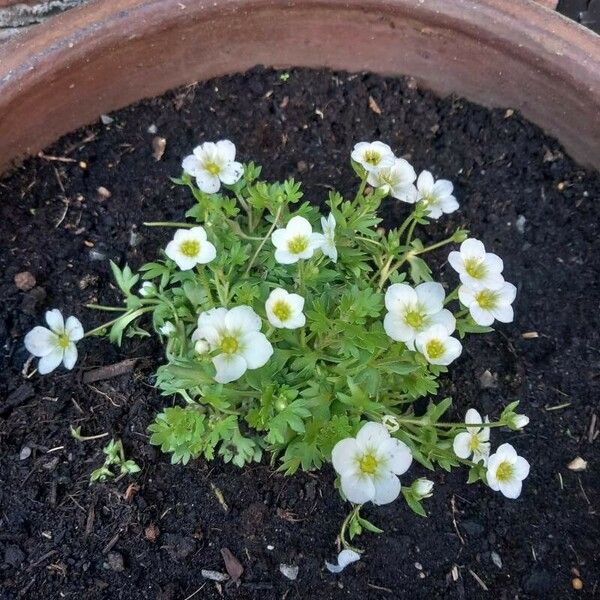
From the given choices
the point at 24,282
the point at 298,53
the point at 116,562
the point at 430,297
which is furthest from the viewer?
the point at 298,53

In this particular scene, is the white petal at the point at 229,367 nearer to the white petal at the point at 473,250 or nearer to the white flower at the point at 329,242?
the white flower at the point at 329,242

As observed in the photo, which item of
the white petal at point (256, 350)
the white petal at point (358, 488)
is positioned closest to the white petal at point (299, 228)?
the white petal at point (256, 350)

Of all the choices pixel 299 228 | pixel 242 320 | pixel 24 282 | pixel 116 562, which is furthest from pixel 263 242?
pixel 116 562

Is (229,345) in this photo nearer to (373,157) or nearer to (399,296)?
(399,296)

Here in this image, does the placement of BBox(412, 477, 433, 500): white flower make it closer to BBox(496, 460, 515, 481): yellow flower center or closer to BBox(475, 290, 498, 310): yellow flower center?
BBox(496, 460, 515, 481): yellow flower center

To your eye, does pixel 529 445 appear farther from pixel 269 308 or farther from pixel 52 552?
A: pixel 52 552

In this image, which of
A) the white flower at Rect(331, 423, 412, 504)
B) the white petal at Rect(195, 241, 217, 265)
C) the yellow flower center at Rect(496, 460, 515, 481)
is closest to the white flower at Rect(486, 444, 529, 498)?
the yellow flower center at Rect(496, 460, 515, 481)

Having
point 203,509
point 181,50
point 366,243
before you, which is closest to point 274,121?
point 181,50
